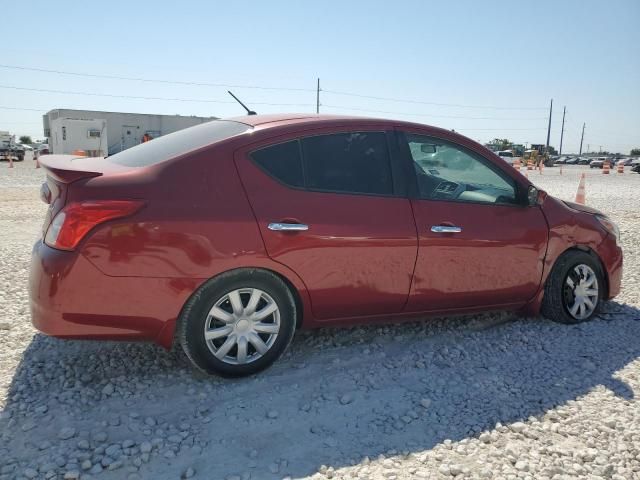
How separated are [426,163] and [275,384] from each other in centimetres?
189

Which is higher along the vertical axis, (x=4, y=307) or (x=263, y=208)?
(x=263, y=208)

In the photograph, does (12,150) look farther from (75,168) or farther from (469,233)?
(469,233)

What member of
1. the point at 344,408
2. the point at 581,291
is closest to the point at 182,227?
the point at 344,408

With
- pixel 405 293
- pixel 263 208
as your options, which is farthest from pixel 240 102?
pixel 405 293

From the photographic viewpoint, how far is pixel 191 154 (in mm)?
3217

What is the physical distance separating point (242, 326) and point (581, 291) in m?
2.93

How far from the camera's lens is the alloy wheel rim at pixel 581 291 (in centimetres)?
445

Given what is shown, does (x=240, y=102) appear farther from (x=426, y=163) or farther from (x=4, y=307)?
(x=4, y=307)

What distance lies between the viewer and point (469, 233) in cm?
385

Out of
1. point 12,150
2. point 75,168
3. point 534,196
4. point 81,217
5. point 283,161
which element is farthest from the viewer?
point 12,150

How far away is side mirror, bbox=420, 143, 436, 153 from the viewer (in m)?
3.90

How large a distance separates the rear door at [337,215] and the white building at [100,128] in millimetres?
28535

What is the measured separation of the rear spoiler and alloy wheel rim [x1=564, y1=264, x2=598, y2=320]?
3.54 meters

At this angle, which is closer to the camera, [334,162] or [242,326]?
[242,326]
